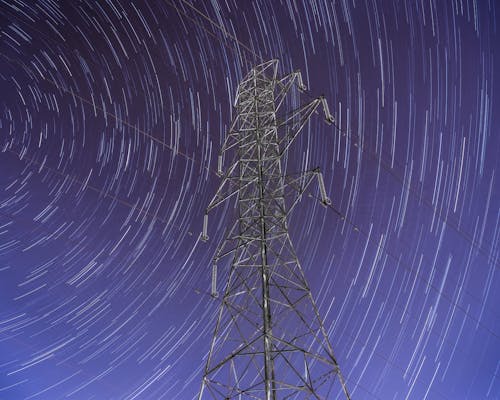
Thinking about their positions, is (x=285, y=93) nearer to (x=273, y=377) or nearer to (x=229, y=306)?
(x=229, y=306)

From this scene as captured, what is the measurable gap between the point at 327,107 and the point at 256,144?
5.97 ft

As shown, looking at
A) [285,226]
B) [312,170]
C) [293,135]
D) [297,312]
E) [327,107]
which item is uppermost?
[327,107]

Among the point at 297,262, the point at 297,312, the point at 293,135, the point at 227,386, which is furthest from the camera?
the point at 293,135

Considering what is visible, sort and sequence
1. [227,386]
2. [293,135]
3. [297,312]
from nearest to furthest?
[227,386], [297,312], [293,135]

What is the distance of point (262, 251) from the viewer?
22.6 feet

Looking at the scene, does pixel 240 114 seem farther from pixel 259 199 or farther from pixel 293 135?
pixel 259 199

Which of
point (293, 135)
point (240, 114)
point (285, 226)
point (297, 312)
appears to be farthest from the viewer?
point (240, 114)

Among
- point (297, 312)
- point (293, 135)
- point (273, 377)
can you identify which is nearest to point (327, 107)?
point (293, 135)

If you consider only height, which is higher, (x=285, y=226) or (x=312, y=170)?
(x=312, y=170)

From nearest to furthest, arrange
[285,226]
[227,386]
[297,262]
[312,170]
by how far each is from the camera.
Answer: [227,386] < [297,262] < [285,226] < [312,170]

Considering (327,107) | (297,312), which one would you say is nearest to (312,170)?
(327,107)

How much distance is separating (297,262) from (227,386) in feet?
7.63

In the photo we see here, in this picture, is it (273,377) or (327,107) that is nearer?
(273,377)

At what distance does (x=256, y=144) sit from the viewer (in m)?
8.79
